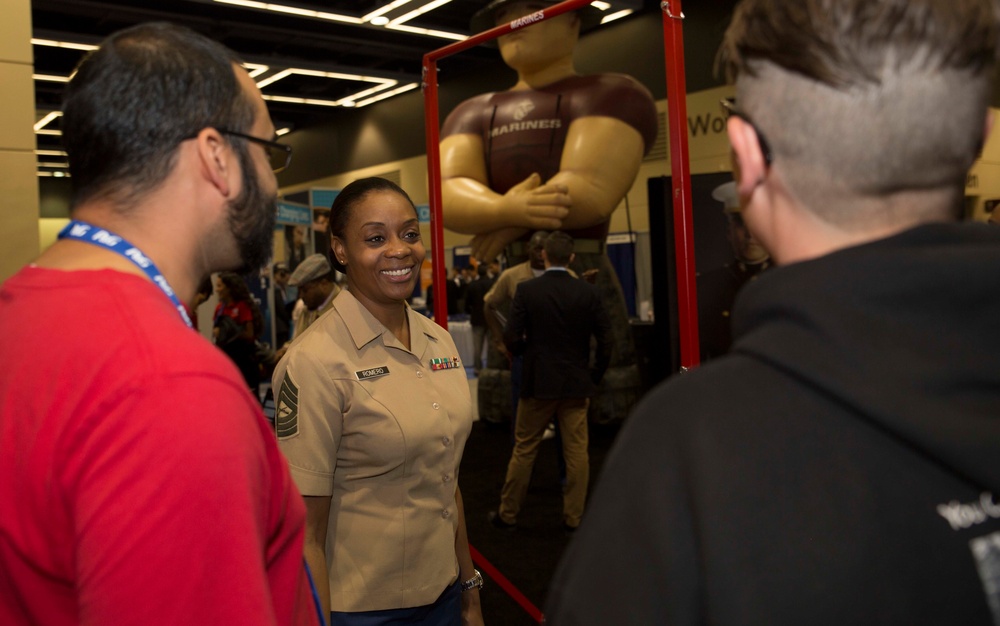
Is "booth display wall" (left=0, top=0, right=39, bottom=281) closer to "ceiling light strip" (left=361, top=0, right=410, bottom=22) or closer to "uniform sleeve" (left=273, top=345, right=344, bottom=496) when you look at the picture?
"uniform sleeve" (left=273, top=345, right=344, bottom=496)

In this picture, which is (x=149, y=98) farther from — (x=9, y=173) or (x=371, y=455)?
(x=9, y=173)

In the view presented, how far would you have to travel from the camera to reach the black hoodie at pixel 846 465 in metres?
0.54

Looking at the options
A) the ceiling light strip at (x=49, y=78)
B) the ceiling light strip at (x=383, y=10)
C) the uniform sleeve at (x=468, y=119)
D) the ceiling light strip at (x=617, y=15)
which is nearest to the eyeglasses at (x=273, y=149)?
the uniform sleeve at (x=468, y=119)

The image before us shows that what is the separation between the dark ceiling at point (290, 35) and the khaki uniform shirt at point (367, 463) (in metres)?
8.53

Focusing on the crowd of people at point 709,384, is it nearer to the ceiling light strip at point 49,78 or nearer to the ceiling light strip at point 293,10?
the ceiling light strip at point 293,10

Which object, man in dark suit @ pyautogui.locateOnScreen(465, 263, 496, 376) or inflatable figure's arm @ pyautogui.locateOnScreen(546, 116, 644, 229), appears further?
man in dark suit @ pyautogui.locateOnScreen(465, 263, 496, 376)

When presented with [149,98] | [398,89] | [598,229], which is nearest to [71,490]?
[149,98]

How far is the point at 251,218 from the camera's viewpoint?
2.97 ft

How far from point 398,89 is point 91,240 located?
13.4 m

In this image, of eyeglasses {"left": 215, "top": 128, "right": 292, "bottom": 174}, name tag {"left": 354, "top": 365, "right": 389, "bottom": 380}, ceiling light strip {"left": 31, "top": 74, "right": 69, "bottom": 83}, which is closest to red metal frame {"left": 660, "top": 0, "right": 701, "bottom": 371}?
name tag {"left": 354, "top": 365, "right": 389, "bottom": 380}

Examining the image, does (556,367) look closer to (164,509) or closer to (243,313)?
(243,313)

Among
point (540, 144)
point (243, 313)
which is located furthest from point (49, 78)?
point (540, 144)

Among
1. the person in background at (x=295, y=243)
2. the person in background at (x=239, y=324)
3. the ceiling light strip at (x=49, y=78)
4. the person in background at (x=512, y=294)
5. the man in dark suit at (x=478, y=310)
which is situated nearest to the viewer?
the person in background at (x=512, y=294)

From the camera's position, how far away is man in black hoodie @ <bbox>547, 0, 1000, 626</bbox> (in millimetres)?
545
